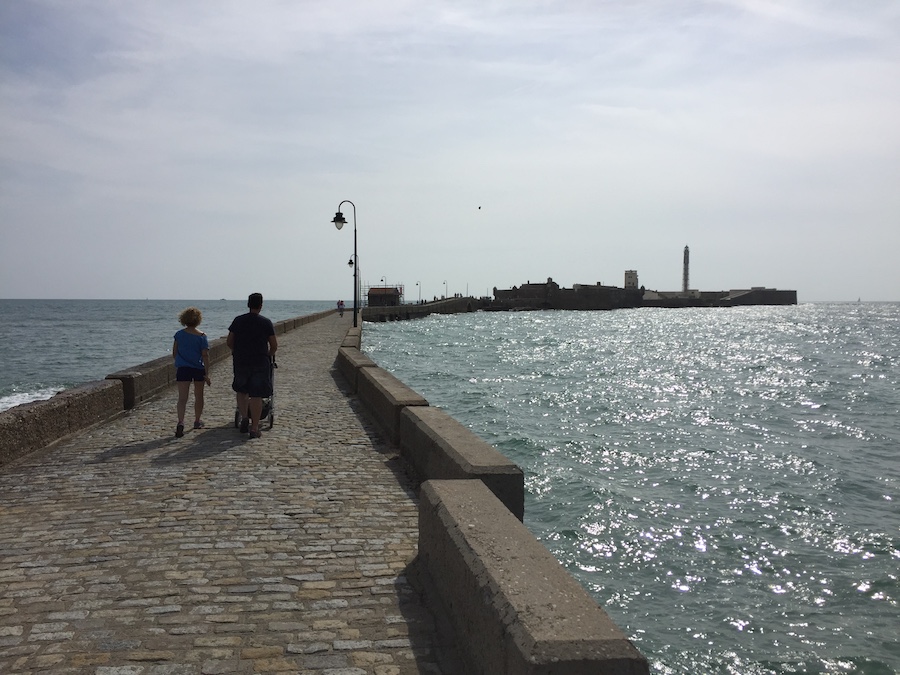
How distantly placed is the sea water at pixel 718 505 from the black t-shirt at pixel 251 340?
14.5 feet

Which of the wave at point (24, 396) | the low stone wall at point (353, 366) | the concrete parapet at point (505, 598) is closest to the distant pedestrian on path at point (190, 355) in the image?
the low stone wall at point (353, 366)

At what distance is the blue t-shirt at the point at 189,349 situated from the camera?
8711mm

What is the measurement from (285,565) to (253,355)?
175 inches

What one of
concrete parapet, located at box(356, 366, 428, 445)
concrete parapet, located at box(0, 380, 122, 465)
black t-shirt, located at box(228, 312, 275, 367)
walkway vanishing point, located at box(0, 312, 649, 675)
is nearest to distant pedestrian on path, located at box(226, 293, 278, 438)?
black t-shirt, located at box(228, 312, 275, 367)

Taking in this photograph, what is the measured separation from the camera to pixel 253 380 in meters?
8.49

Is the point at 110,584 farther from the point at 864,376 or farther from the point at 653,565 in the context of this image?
the point at 864,376

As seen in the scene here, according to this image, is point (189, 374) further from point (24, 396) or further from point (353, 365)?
point (24, 396)

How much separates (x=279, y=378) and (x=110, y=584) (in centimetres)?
1106

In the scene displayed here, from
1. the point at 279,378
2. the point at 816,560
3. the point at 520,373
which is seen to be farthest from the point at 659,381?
the point at 816,560

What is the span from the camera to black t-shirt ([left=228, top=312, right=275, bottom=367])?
8523 millimetres

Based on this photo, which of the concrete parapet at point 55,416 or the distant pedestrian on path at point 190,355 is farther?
the distant pedestrian on path at point 190,355

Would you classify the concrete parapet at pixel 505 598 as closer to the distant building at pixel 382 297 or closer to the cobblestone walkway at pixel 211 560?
the cobblestone walkway at pixel 211 560

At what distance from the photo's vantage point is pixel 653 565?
8.37 metres

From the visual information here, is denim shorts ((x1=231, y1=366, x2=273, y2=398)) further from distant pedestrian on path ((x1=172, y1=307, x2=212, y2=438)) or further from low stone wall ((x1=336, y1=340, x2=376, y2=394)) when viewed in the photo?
low stone wall ((x1=336, y1=340, x2=376, y2=394))
